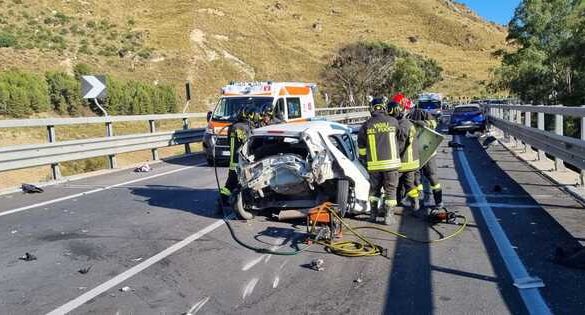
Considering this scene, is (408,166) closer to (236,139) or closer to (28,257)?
(236,139)

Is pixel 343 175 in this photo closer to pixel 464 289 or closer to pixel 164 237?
pixel 164 237

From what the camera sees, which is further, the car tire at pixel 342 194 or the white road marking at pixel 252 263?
the car tire at pixel 342 194

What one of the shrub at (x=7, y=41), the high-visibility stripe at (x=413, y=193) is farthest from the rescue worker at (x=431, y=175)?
the shrub at (x=7, y=41)

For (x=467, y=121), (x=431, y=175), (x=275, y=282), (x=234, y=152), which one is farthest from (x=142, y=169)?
(x=467, y=121)

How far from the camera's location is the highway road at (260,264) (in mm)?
4984

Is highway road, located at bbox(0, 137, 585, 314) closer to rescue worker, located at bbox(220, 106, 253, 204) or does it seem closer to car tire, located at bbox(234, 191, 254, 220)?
car tire, located at bbox(234, 191, 254, 220)

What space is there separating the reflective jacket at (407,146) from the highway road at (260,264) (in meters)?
0.73

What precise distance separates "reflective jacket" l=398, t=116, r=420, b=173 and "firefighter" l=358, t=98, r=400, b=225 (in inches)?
7.1

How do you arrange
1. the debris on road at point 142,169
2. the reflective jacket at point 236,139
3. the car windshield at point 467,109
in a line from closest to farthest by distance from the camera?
1. the reflective jacket at point 236,139
2. the debris on road at point 142,169
3. the car windshield at point 467,109

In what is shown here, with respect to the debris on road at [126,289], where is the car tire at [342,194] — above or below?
above

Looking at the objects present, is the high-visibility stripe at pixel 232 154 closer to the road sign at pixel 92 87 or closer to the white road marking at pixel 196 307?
the white road marking at pixel 196 307

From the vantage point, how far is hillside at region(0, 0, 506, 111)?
51219 mm

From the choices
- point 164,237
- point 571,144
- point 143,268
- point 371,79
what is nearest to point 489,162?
point 571,144

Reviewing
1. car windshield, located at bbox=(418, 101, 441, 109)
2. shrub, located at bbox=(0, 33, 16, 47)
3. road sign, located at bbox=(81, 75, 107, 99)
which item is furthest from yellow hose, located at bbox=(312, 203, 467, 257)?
shrub, located at bbox=(0, 33, 16, 47)
